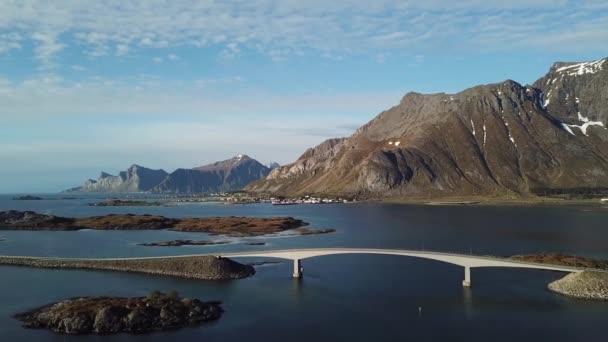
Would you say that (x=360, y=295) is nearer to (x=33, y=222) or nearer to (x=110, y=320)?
(x=110, y=320)

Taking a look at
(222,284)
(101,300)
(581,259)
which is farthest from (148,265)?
(581,259)

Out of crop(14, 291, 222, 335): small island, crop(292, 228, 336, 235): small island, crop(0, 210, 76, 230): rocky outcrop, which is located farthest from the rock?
crop(0, 210, 76, 230): rocky outcrop

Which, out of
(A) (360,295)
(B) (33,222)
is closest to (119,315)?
(A) (360,295)

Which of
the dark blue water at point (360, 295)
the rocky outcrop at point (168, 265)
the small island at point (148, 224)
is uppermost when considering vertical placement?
the small island at point (148, 224)

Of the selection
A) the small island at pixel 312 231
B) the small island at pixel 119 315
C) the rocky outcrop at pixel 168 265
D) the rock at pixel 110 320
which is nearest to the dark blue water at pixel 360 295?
the small island at pixel 119 315

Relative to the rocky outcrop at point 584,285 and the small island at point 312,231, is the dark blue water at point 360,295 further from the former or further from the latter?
the small island at point 312,231

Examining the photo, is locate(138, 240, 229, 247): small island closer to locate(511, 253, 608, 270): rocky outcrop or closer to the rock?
the rock
